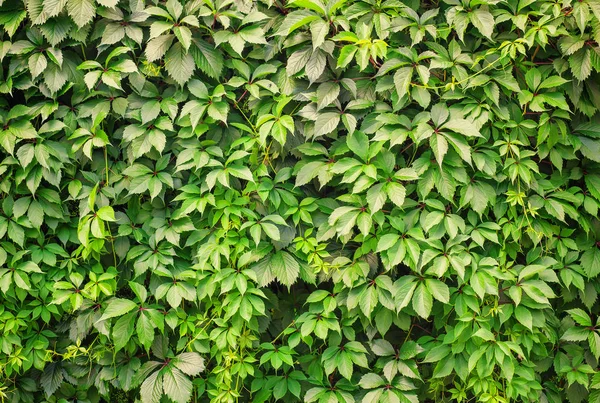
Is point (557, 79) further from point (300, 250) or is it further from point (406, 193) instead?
point (300, 250)

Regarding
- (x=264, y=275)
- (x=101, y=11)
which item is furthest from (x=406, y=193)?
(x=101, y=11)

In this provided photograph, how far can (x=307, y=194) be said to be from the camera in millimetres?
2449

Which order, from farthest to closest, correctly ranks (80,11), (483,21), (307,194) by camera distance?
(307,194)
(80,11)
(483,21)

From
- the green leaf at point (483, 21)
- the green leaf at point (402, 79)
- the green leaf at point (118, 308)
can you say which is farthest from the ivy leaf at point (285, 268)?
the green leaf at point (483, 21)

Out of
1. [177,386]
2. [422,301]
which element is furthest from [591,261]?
[177,386]

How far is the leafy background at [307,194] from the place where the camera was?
2.24m

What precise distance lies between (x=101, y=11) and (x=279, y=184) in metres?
1.03

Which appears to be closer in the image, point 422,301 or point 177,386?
point 422,301

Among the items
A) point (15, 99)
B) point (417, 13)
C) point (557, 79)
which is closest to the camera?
point (557, 79)

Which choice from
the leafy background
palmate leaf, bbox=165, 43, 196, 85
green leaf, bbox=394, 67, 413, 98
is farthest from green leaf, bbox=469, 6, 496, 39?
palmate leaf, bbox=165, 43, 196, 85

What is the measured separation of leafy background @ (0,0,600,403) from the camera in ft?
7.36

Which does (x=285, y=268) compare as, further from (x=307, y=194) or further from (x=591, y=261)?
(x=591, y=261)

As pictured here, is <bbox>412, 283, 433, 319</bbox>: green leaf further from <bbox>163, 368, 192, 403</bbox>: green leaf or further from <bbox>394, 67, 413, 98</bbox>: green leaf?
<bbox>163, 368, 192, 403</bbox>: green leaf

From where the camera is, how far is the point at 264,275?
2350mm
